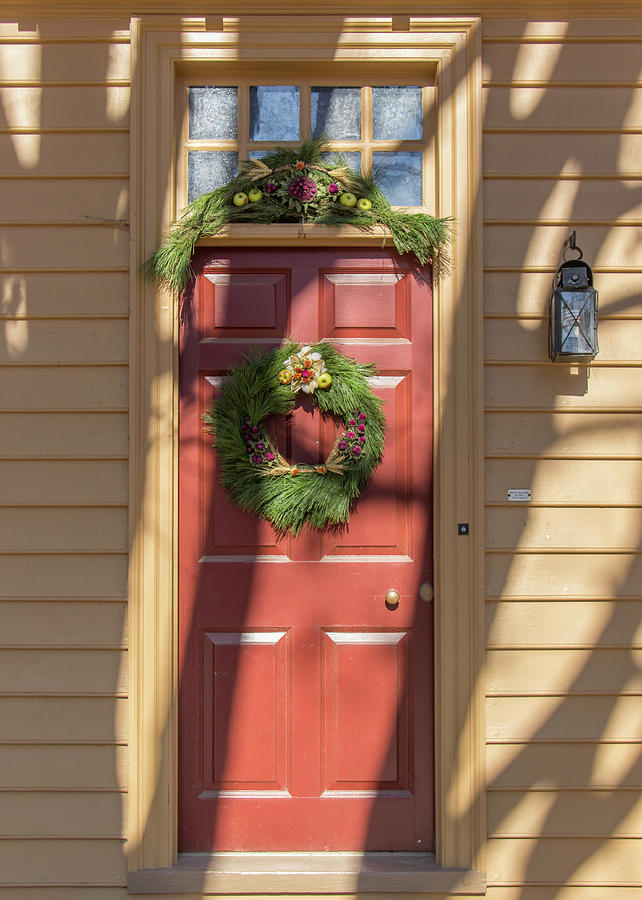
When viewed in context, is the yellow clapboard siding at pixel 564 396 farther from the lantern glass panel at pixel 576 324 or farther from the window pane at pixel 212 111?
the window pane at pixel 212 111

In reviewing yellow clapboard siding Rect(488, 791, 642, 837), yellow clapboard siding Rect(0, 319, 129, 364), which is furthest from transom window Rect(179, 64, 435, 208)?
yellow clapboard siding Rect(488, 791, 642, 837)

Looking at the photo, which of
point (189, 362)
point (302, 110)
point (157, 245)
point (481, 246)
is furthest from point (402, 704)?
point (302, 110)

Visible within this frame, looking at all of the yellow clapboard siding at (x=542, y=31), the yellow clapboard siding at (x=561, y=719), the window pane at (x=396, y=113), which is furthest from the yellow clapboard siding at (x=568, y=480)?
the yellow clapboard siding at (x=542, y=31)

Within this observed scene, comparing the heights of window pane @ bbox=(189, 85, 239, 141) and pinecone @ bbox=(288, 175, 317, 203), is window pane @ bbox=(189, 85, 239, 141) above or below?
above

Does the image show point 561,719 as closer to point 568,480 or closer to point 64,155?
point 568,480

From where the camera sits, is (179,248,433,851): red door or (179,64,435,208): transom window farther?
(179,64,435,208): transom window

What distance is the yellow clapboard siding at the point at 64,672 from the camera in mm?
2289

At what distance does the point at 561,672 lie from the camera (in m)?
2.30

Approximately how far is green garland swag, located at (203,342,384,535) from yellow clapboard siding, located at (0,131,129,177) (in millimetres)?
866

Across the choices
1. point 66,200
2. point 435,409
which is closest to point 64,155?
point 66,200

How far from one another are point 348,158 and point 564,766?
228cm

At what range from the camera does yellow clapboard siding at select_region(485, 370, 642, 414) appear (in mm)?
2346

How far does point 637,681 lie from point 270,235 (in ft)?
6.59

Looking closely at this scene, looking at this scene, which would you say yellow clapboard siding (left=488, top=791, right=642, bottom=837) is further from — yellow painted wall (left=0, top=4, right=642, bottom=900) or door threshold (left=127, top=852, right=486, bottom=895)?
door threshold (left=127, top=852, right=486, bottom=895)
